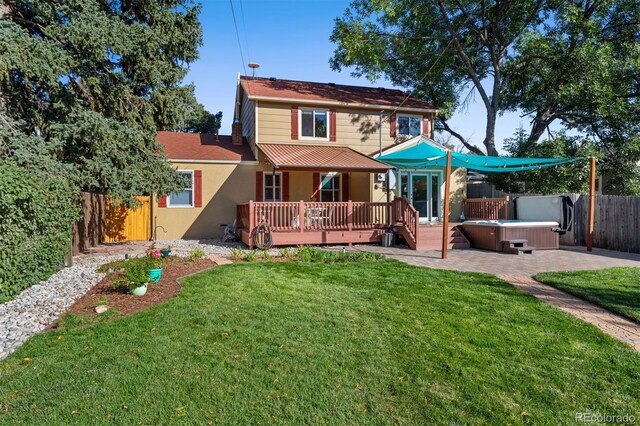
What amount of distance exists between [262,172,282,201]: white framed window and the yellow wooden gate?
4265 millimetres

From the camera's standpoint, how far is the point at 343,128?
14.9 metres

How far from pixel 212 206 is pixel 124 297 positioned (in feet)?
28.0

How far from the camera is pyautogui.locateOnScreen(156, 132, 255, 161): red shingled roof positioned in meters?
13.9

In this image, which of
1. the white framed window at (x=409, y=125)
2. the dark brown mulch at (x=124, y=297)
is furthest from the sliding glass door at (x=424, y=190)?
the dark brown mulch at (x=124, y=297)

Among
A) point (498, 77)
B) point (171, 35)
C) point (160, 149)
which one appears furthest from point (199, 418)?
point (498, 77)

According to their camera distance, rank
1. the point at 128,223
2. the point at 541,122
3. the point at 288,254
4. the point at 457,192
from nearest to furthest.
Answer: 1. the point at 288,254
2. the point at 128,223
3. the point at 457,192
4. the point at 541,122

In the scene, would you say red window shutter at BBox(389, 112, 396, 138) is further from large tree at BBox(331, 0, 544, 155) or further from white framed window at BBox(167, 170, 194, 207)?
white framed window at BBox(167, 170, 194, 207)

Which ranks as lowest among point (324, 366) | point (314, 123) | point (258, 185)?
point (324, 366)

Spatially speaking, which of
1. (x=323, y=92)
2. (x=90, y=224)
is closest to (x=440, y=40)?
(x=323, y=92)

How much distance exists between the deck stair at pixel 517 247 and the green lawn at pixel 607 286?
8.46 feet

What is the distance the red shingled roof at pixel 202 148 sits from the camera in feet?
45.6

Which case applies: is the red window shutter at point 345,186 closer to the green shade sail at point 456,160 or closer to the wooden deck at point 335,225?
the green shade sail at point 456,160

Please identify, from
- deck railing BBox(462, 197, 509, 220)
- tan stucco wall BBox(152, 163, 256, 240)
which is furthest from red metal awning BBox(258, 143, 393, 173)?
deck railing BBox(462, 197, 509, 220)
